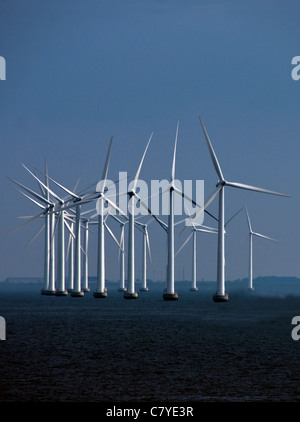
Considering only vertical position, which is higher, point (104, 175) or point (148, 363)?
point (104, 175)

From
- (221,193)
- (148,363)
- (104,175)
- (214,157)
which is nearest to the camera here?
(148,363)

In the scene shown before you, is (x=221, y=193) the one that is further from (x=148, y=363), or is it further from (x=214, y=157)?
(x=148, y=363)

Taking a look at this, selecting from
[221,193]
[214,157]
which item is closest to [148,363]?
[214,157]

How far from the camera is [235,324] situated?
108250mm

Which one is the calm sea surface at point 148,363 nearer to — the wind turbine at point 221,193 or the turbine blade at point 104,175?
the wind turbine at point 221,193

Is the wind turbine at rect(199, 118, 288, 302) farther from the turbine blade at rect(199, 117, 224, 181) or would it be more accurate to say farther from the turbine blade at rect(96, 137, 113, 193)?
the turbine blade at rect(96, 137, 113, 193)

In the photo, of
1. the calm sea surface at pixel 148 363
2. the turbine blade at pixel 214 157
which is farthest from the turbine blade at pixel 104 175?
the calm sea surface at pixel 148 363

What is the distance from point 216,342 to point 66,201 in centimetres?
11300

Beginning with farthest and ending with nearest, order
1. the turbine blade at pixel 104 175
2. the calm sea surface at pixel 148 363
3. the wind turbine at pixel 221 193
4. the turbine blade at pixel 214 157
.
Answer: the turbine blade at pixel 104 175 → the wind turbine at pixel 221 193 → the turbine blade at pixel 214 157 → the calm sea surface at pixel 148 363

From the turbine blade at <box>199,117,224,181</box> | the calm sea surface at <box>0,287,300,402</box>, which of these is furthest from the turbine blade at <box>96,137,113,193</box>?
the calm sea surface at <box>0,287,300,402</box>

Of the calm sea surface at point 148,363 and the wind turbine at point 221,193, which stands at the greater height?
the wind turbine at point 221,193
